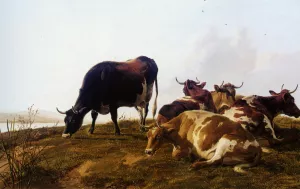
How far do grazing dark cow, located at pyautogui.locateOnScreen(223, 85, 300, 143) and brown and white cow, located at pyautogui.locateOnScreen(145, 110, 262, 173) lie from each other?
55.6 inches

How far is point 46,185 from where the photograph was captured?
8.13 metres

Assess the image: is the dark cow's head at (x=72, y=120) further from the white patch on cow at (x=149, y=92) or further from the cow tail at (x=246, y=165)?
the cow tail at (x=246, y=165)

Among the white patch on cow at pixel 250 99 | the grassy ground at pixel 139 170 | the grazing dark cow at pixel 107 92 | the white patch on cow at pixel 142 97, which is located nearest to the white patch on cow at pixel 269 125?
the grassy ground at pixel 139 170

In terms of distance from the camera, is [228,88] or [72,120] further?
[228,88]

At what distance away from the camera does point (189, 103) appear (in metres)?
11.2

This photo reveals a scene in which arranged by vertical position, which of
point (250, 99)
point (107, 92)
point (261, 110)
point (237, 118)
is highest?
point (107, 92)

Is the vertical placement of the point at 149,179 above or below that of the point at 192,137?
below

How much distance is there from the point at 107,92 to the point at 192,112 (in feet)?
14.0

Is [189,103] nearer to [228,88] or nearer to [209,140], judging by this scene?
[228,88]

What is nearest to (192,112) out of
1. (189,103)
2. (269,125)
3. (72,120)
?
(269,125)

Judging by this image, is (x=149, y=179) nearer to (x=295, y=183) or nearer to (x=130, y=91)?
(x=295, y=183)

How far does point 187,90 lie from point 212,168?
17.8 feet

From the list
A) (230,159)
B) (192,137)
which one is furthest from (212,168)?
(192,137)

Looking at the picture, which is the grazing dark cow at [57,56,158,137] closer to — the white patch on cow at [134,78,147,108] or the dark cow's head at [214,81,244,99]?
the white patch on cow at [134,78,147,108]
